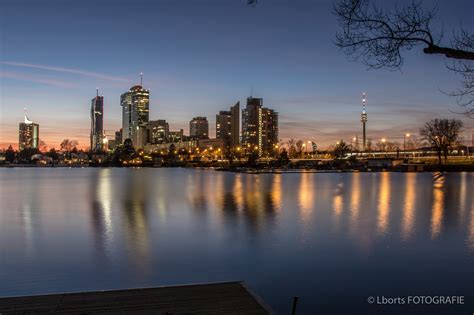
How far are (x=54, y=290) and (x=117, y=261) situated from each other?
2419mm

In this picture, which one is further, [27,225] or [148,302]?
[27,225]

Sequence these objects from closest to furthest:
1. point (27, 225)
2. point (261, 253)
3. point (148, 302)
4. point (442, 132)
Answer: point (148, 302) < point (261, 253) < point (27, 225) < point (442, 132)

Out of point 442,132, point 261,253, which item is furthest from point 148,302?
point 442,132

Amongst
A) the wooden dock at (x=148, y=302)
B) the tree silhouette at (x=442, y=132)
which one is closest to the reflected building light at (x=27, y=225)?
the wooden dock at (x=148, y=302)

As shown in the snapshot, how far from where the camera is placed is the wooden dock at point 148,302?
601cm

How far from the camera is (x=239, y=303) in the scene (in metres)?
6.36

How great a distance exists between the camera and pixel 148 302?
6324 mm

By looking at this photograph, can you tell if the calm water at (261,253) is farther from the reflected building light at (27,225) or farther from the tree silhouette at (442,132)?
the tree silhouette at (442,132)

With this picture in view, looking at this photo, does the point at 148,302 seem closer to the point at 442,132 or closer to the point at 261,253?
the point at 261,253

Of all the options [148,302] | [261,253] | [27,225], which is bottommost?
[27,225]

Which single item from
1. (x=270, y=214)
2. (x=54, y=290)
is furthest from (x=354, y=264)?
(x=270, y=214)

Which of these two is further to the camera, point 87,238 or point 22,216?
point 22,216

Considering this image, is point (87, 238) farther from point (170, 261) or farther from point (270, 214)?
point (270, 214)

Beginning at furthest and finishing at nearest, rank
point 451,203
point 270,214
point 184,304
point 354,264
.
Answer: point 451,203, point 270,214, point 354,264, point 184,304
